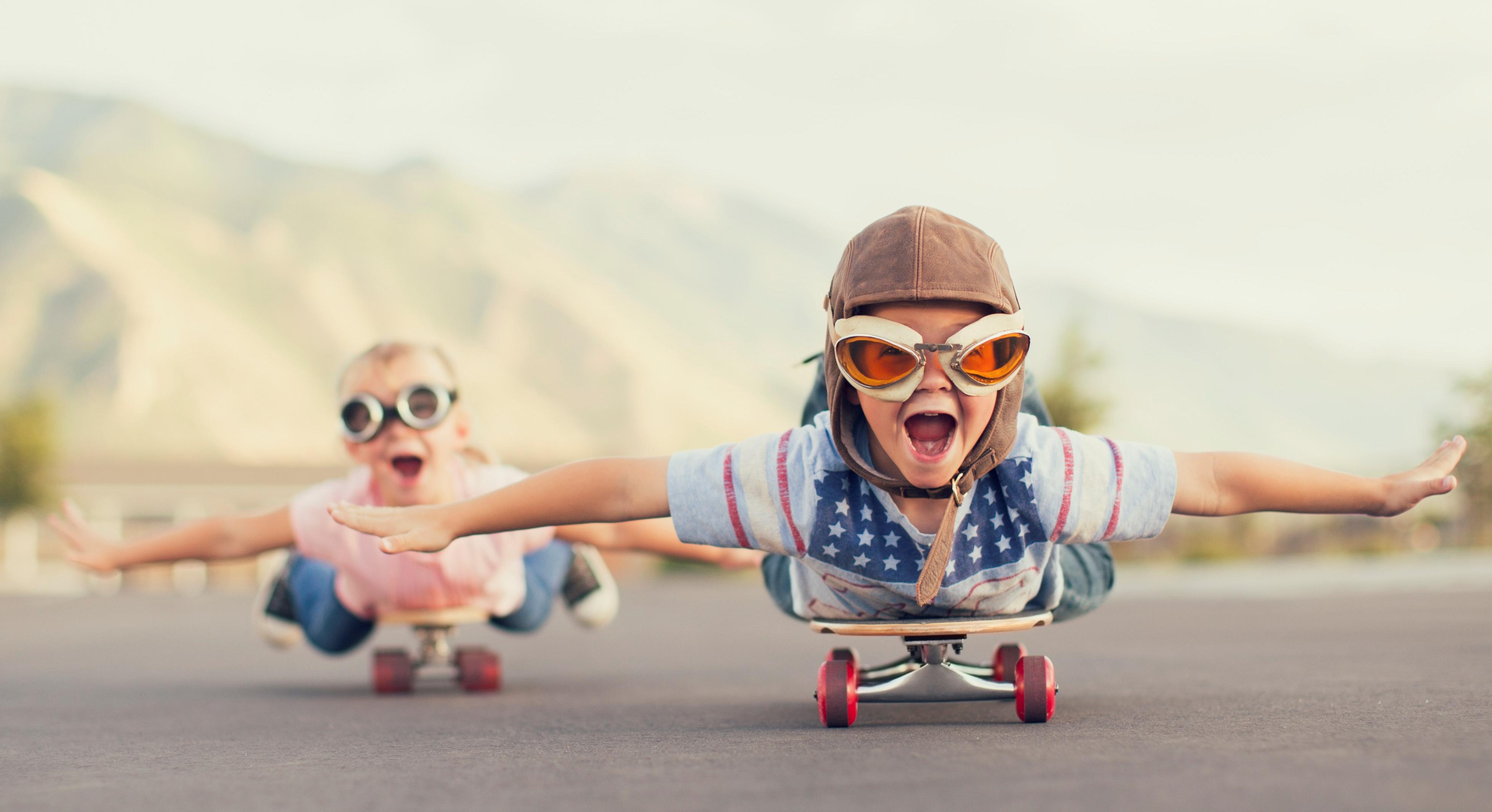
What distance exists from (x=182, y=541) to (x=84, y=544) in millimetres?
376

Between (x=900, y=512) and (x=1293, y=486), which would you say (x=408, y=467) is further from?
(x=1293, y=486)

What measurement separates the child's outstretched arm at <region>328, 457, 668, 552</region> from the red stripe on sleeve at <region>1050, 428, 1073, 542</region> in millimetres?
1084

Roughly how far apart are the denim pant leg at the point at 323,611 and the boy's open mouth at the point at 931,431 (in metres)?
3.37

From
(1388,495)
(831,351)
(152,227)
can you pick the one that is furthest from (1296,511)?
(152,227)

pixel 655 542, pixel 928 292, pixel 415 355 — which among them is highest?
pixel 415 355

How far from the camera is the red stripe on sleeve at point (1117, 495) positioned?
13.0ft

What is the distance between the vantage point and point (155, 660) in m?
9.91

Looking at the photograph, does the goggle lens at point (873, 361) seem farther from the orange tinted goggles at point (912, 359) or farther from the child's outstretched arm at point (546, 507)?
the child's outstretched arm at point (546, 507)

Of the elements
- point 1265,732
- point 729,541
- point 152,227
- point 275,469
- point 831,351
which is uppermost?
point 152,227

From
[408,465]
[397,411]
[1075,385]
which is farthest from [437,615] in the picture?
[1075,385]

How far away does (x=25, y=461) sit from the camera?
145 ft

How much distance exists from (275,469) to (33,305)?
126 m

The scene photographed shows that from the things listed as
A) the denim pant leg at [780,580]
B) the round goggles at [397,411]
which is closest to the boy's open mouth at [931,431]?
the denim pant leg at [780,580]

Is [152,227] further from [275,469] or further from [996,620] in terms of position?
[996,620]
